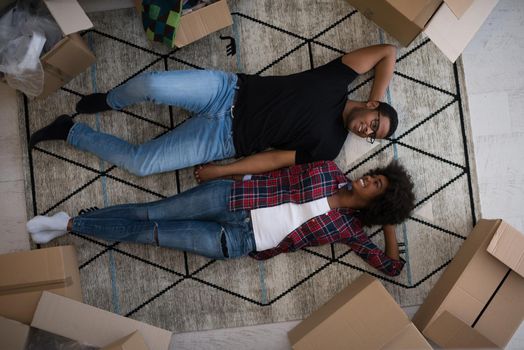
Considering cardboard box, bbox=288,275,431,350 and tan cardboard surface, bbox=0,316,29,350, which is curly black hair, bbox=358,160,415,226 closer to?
cardboard box, bbox=288,275,431,350

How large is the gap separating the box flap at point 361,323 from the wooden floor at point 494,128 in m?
0.30

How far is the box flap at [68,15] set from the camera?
5.82 feet

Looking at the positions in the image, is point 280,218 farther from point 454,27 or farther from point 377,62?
point 454,27

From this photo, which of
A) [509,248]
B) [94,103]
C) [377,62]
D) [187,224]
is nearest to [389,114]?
[377,62]

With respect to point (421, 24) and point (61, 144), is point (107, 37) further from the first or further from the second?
point (421, 24)

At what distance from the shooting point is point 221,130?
1.96 meters

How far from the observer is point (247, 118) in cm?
193

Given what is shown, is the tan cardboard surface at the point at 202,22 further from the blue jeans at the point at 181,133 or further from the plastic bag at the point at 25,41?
the plastic bag at the point at 25,41

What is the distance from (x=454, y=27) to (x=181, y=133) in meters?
1.16

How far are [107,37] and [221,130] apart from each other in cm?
71

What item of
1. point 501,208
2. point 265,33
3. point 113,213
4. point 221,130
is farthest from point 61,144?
point 501,208

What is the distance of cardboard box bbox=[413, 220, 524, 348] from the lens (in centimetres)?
180

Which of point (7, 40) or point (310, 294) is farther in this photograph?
point (310, 294)

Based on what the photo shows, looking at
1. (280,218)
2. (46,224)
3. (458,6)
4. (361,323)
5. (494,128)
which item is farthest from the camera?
(494,128)
